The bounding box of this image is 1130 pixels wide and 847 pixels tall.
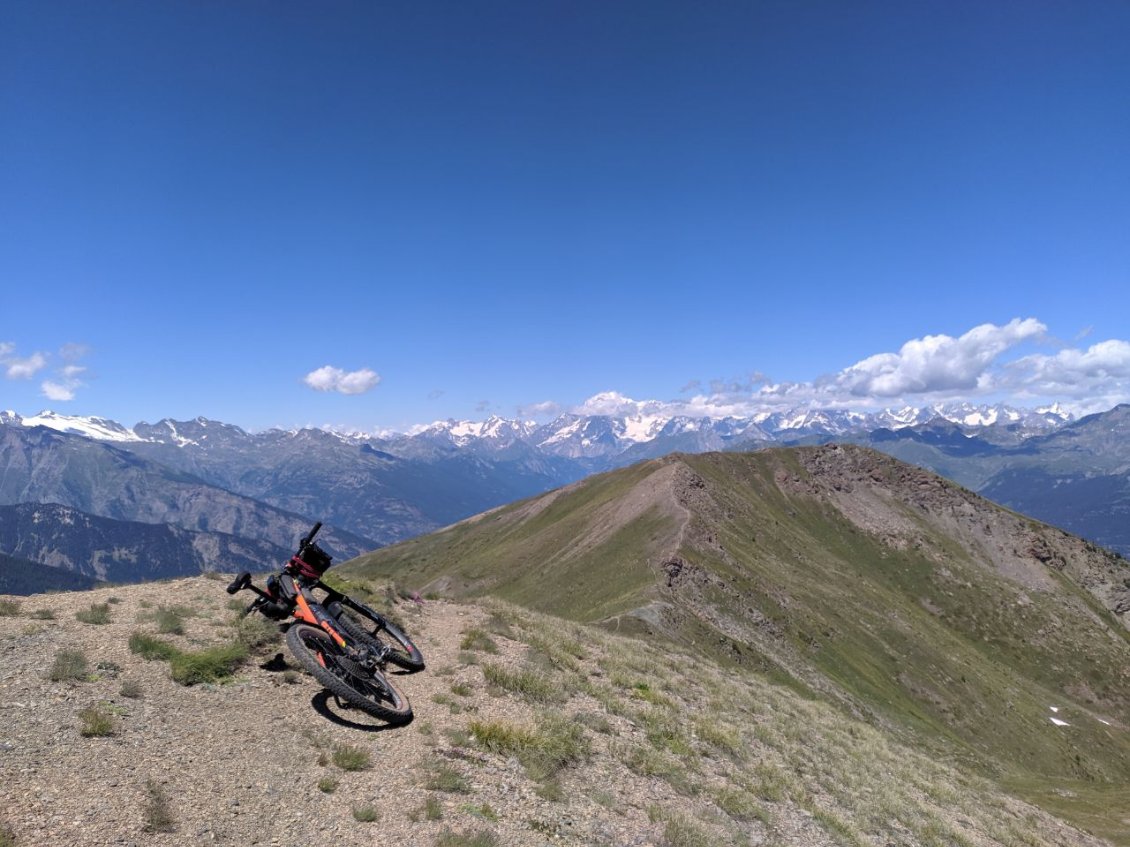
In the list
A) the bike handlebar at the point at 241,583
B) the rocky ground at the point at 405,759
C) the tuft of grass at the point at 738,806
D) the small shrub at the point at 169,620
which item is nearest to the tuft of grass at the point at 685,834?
the rocky ground at the point at 405,759

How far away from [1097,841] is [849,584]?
70.8 m

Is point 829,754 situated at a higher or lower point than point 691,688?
lower

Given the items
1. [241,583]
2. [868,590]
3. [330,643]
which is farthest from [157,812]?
[868,590]

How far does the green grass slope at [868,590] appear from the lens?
60.5m

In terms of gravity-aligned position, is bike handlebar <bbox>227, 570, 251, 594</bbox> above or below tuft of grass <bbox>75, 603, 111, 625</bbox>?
above

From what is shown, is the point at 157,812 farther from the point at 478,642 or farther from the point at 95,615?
the point at 478,642

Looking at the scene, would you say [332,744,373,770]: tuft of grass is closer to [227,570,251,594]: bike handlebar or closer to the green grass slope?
[227,570,251,594]: bike handlebar

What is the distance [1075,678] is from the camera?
3834 inches

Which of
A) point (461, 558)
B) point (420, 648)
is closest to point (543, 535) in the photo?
point (461, 558)

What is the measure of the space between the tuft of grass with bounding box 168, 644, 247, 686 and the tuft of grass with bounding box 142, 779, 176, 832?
173 inches

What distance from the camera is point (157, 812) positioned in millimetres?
8547

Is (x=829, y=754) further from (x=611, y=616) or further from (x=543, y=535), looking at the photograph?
(x=543, y=535)

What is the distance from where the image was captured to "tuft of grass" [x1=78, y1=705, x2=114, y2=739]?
10.3 meters

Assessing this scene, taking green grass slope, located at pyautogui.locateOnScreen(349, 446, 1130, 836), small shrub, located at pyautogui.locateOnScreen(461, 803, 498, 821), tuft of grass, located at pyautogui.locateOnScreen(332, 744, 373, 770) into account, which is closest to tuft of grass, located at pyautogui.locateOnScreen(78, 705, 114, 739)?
tuft of grass, located at pyautogui.locateOnScreen(332, 744, 373, 770)
